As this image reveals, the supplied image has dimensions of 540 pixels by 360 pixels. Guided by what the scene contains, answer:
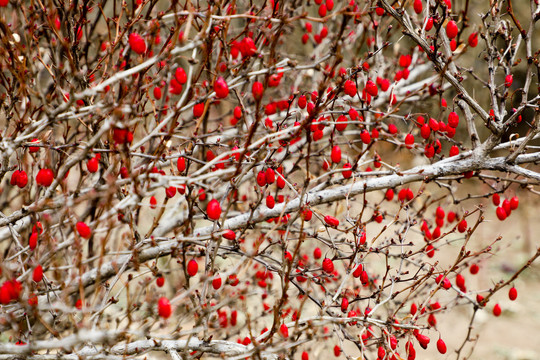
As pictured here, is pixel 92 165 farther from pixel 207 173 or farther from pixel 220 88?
pixel 220 88

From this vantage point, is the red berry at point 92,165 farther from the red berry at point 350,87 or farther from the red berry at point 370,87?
the red berry at point 370,87

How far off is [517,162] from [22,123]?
2710mm

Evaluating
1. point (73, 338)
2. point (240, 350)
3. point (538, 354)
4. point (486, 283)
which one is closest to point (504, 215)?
point (240, 350)

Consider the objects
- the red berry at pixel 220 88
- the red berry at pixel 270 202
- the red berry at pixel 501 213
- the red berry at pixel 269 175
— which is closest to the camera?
the red berry at pixel 220 88

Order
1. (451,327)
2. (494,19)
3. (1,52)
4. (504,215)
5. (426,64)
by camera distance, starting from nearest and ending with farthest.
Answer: (1,52) → (494,19) → (504,215) → (426,64) → (451,327)

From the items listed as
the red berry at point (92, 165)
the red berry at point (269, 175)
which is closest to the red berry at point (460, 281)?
the red berry at point (269, 175)

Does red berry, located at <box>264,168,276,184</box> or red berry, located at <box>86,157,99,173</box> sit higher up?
red berry, located at <box>86,157,99,173</box>

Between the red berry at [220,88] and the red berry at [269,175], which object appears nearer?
the red berry at [220,88]

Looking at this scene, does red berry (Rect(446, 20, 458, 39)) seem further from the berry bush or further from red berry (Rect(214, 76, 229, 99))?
red berry (Rect(214, 76, 229, 99))

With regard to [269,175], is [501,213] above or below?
below

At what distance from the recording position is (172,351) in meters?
2.19

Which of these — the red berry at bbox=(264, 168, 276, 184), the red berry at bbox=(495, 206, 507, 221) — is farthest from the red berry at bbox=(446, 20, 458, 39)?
the red berry at bbox=(264, 168, 276, 184)

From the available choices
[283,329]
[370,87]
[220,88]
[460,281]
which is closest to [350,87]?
[370,87]

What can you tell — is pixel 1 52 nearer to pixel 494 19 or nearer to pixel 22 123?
pixel 22 123
